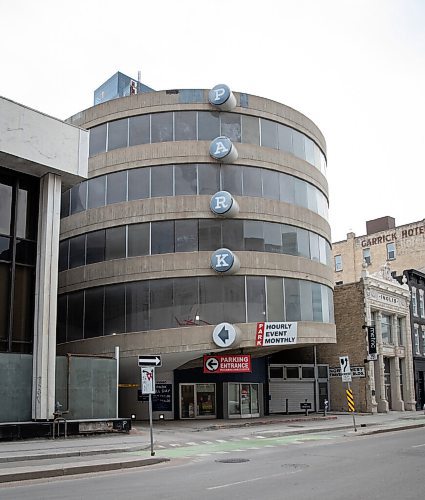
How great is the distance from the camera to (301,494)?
423 inches

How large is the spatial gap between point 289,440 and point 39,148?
1436cm

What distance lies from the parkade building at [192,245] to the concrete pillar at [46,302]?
876cm

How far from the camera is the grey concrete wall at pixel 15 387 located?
72.9 ft

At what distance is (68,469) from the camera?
14.6 meters

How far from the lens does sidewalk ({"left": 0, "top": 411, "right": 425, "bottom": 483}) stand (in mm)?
14992

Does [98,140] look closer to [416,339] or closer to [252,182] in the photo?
[252,182]

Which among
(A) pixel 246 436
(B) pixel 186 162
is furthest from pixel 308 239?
(A) pixel 246 436

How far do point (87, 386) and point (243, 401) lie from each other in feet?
44.8

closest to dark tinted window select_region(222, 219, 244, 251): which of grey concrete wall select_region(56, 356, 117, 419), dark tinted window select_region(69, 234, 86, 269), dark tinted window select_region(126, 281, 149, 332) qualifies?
dark tinted window select_region(126, 281, 149, 332)

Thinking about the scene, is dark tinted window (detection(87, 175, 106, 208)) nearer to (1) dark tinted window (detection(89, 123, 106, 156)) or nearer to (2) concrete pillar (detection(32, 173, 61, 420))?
(1) dark tinted window (detection(89, 123, 106, 156))

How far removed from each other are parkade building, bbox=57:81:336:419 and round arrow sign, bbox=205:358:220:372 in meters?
0.27

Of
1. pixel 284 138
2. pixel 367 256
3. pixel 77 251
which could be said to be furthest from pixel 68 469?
pixel 367 256

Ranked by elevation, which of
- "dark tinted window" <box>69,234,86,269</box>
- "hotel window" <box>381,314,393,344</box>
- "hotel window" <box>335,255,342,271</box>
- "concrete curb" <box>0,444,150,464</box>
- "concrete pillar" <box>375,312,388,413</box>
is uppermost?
"hotel window" <box>335,255,342,271</box>

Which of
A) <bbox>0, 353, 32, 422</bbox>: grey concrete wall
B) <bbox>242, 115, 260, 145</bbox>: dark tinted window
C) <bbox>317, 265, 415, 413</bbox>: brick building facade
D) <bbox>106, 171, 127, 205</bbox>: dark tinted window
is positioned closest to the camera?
<bbox>0, 353, 32, 422</bbox>: grey concrete wall
